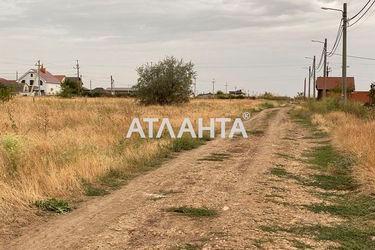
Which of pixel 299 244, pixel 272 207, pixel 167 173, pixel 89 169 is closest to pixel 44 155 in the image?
pixel 89 169

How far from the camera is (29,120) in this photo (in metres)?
16.7

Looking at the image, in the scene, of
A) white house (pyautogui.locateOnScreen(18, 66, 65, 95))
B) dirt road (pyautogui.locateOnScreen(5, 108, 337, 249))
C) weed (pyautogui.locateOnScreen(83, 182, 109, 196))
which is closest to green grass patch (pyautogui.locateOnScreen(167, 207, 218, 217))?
dirt road (pyautogui.locateOnScreen(5, 108, 337, 249))

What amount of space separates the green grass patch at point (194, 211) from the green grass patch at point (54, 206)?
145cm

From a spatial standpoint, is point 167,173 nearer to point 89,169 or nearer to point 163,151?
point 89,169

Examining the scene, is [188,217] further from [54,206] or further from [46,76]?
[46,76]

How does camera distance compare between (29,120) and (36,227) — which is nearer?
(36,227)

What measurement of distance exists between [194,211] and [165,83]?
38985 millimetres

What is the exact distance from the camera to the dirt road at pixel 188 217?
5.29 metres

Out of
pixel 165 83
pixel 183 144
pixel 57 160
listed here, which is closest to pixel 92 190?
pixel 57 160

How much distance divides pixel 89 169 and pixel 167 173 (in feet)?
5.77

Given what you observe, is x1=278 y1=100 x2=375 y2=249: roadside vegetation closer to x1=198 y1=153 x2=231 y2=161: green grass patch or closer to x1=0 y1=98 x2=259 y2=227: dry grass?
x1=198 y1=153 x2=231 y2=161: green grass patch

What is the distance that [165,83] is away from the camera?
148 feet

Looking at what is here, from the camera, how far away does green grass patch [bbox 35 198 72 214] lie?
6.70 metres

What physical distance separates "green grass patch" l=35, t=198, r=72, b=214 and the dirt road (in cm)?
18
